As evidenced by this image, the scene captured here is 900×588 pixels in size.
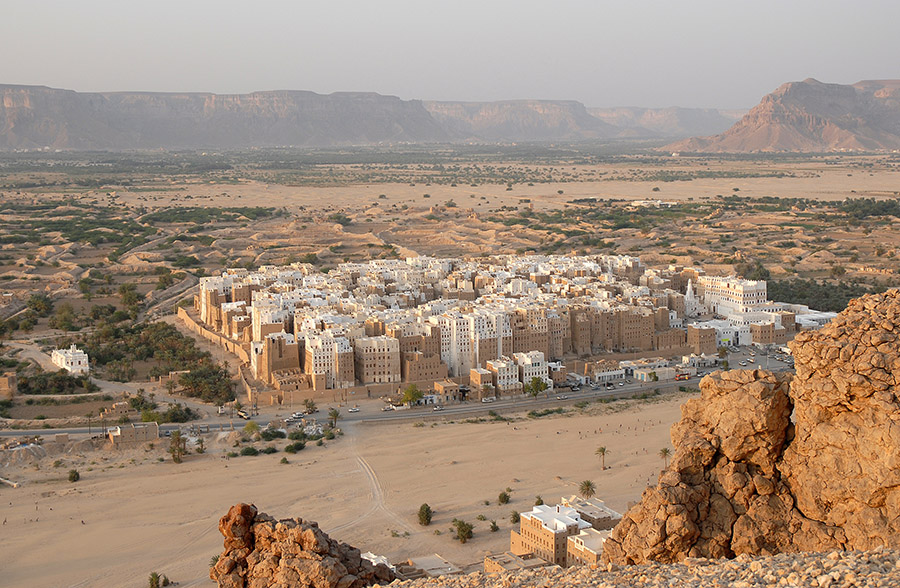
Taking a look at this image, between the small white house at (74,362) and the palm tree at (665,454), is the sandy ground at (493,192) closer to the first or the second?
the small white house at (74,362)

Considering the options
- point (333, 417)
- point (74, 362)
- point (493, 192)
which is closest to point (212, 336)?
point (74, 362)

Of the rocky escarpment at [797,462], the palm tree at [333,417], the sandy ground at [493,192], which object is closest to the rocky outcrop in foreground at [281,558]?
the rocky escarpment at [797,462]

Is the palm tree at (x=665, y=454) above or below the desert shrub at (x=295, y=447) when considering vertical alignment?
above

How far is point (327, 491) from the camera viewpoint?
1154 inches

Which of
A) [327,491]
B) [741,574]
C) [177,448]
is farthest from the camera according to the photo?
[177,448]

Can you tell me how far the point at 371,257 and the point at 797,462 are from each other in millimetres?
61101

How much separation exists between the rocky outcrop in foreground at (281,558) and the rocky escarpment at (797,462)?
3.37 m

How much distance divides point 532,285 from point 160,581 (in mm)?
29452

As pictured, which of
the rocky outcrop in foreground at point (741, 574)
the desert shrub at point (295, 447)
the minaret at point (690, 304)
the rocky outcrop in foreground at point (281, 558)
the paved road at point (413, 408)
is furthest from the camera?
the minaret at point (690, 304)

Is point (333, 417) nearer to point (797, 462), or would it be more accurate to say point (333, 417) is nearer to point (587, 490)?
point (587, 490)

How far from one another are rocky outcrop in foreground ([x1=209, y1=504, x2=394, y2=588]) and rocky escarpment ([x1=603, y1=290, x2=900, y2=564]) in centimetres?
337

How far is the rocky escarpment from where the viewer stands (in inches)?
448

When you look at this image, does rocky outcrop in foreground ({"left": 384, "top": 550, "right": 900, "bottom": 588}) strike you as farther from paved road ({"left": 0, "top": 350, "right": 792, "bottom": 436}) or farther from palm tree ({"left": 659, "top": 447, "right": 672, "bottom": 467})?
paved road ({"left": 0, "top": 350, "right": 792, "bottom": 436})

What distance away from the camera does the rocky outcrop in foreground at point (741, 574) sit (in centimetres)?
925
